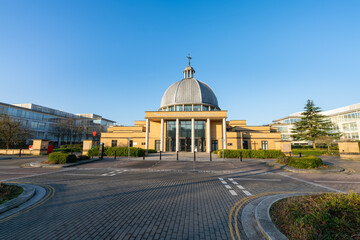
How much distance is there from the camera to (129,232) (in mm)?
3799

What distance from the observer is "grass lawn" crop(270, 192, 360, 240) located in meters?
3.25

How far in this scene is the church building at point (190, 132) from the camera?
120 feet

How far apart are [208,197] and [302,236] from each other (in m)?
3.59

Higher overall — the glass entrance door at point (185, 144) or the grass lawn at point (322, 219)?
the glass entrance door at point (185, 144)

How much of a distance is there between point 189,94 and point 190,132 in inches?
449

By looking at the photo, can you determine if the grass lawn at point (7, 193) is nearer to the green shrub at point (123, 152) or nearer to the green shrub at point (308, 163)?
the green shrub at point (123, 152)

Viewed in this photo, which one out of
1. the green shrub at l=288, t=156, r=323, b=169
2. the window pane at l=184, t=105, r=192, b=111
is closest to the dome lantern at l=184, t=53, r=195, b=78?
the window pane at l=184, t=105, r=192, b=111

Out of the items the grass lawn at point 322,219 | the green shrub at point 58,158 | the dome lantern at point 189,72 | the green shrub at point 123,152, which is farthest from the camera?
the dome lantern at point 189,72

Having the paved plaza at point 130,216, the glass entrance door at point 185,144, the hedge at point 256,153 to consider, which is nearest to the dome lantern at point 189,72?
the glass entrance door at point 185,144

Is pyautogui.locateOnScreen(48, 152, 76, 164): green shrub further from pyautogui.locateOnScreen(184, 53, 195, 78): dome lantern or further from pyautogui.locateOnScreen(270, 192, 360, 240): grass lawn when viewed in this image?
pyautogui.locateOnScreen(184, 53, 195, 78): dome lantern

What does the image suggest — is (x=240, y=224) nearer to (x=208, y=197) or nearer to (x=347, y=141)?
(x=208, y=197)

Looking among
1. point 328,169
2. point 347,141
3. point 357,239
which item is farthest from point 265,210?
point 347,141

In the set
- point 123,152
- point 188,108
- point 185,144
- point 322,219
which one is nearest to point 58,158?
point 123,152

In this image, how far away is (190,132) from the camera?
124ft
